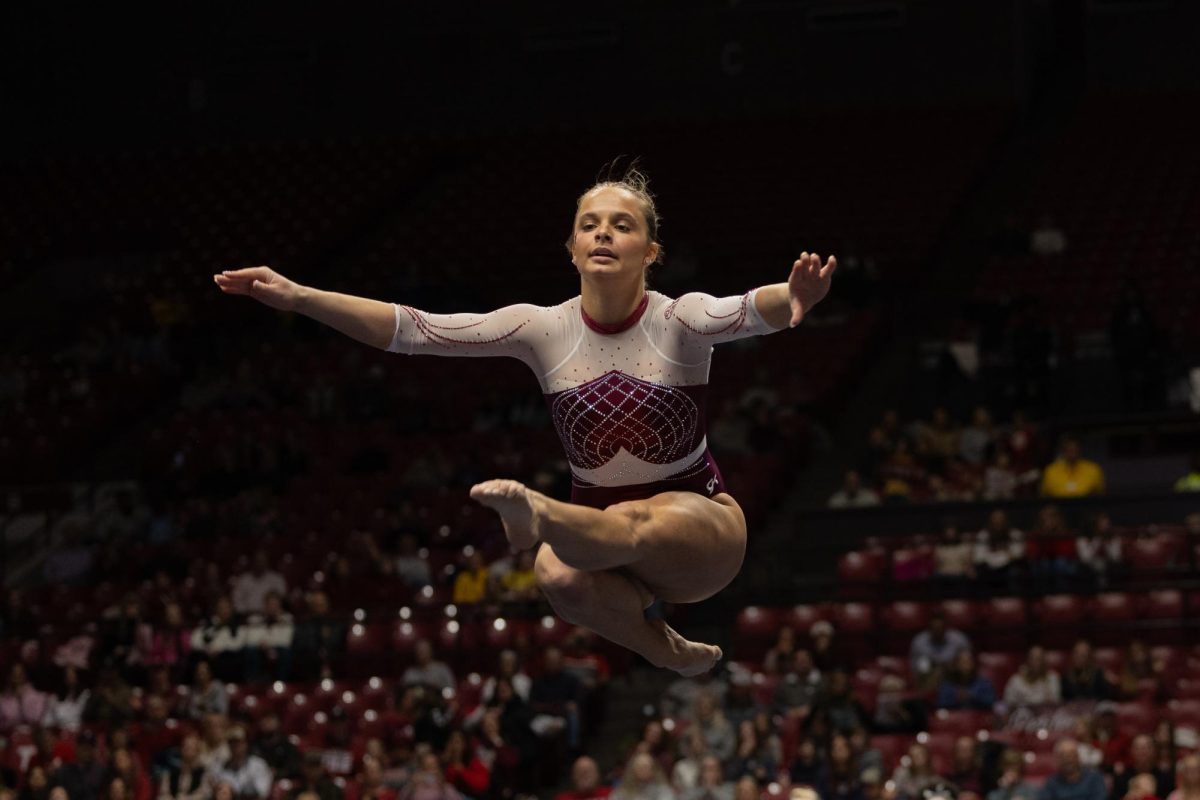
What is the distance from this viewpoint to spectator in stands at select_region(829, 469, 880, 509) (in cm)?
1548

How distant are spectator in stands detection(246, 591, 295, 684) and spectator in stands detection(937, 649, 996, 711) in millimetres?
5049

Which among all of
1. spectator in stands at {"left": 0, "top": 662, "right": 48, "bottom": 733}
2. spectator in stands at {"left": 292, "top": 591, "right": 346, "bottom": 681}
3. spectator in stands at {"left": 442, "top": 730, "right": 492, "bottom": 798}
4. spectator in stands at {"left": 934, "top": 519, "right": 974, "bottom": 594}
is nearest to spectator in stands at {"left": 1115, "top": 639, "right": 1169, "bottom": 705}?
spectator in stands at {"left": 934, "top": 519, "right": 974, "bottom": 594}

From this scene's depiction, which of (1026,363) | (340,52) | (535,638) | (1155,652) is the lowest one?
(535,638)

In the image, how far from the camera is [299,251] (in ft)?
75.2

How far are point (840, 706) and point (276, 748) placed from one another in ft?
12.7

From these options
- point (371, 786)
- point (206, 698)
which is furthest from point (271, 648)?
point (371, 786)

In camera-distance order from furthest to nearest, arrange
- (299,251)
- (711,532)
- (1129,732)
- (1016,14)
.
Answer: (1016,14) → (299,251) → (1129,732) → (711,532)

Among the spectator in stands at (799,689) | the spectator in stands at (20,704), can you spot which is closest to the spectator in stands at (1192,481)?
the spectator in stands at (799,689)

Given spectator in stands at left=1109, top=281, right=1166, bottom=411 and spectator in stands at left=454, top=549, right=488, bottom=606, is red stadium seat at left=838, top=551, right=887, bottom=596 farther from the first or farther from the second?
spectator in stands at left=1109, top=281, right=1166, bottom=411

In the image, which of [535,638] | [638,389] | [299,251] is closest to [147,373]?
[299,251]

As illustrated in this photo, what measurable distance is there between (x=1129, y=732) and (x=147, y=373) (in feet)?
40.1

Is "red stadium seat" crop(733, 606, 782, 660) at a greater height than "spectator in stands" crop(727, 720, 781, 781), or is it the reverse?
"red stadium seat" crop(733, 606, 782, 660)

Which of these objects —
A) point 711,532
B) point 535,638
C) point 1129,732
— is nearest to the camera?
point 711,532

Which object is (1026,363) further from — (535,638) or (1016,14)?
(1016,14)
